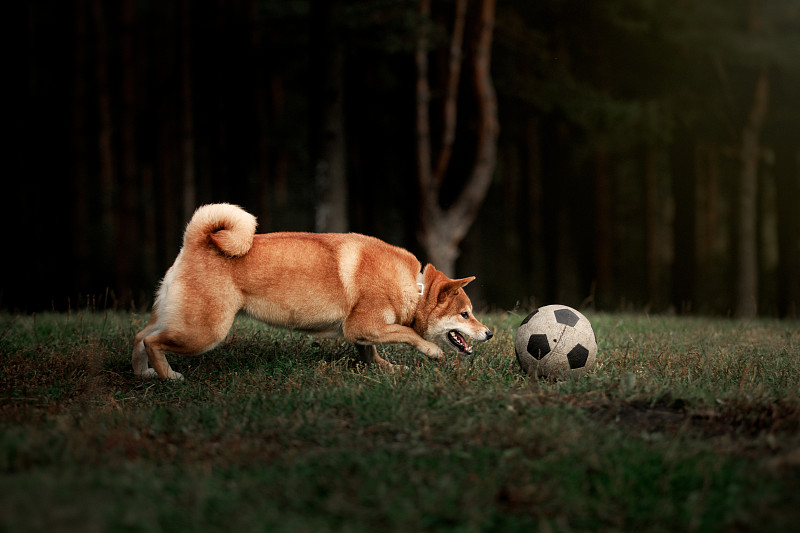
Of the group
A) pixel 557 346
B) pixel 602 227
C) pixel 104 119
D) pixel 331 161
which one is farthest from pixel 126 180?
pixel 557 346

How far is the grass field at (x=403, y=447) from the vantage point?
3.05 m

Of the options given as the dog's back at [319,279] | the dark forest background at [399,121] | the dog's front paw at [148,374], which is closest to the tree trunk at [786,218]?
the dark forest background at [399,121]

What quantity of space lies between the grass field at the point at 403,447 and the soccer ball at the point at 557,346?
178 mm

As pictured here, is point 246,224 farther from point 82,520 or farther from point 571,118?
point 571,118

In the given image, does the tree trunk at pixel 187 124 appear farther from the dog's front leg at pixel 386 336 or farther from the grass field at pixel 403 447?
the dog's front leg at pixel 386 336

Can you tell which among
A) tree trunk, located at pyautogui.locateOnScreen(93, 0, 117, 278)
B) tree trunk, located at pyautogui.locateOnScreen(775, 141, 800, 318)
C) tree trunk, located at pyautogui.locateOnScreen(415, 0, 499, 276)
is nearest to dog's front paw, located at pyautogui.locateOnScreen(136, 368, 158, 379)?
tree trunk, located at pyautogui.locateOnScreen(415, 0, 499, 276)

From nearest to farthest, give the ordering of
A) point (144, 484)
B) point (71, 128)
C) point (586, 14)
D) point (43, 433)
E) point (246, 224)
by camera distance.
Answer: point (144, 484) → point (43, 433) → point (246, 224) → point (586, 14) → point (71, 128)

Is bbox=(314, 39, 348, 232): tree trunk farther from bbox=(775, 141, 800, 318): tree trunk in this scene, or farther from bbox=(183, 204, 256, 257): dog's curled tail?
bbox=(775, 141, 800, 318): tree trunk

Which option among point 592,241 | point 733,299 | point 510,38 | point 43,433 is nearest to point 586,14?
point 510,38

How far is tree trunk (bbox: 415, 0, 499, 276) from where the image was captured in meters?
13.0

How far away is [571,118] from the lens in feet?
51.0

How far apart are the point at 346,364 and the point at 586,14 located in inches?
610

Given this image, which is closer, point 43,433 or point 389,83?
point 43,433

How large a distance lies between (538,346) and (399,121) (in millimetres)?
12363
